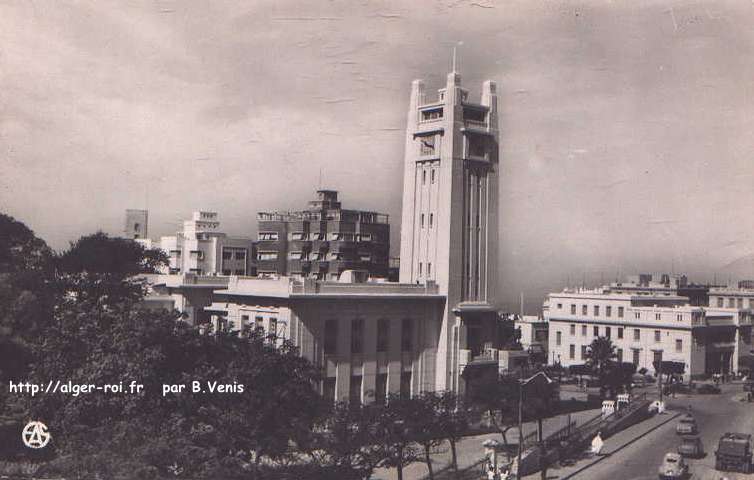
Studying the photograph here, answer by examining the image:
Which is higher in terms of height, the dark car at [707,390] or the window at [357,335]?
the window at [357,335]

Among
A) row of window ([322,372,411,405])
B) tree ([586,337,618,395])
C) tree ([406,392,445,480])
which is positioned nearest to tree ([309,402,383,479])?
tree ([406,392,445,480])

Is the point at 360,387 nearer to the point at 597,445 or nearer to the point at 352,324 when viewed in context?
the point at 352,324

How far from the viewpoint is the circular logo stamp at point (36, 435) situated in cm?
2556

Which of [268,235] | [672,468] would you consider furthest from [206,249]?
[672,468]

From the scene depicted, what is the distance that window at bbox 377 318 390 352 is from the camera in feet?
159

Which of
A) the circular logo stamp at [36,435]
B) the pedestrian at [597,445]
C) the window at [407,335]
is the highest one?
the window at [407,335]

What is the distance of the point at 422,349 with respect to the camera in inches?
1994

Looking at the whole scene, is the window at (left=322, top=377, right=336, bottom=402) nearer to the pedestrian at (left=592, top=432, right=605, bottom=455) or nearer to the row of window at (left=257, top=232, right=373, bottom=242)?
the pedestrian at (left=592, top=432, right=605, bottom=455)

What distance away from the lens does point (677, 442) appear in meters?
43.4

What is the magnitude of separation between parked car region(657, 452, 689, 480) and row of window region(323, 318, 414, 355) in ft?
62.1

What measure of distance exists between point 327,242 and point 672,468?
173 feet

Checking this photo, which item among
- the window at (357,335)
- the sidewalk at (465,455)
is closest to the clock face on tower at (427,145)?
the window at (357,335)

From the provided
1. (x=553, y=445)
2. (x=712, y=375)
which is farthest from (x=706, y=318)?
(x=553, y=445)

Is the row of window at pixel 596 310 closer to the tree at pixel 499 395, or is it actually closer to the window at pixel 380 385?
the window at pixel 380 385
